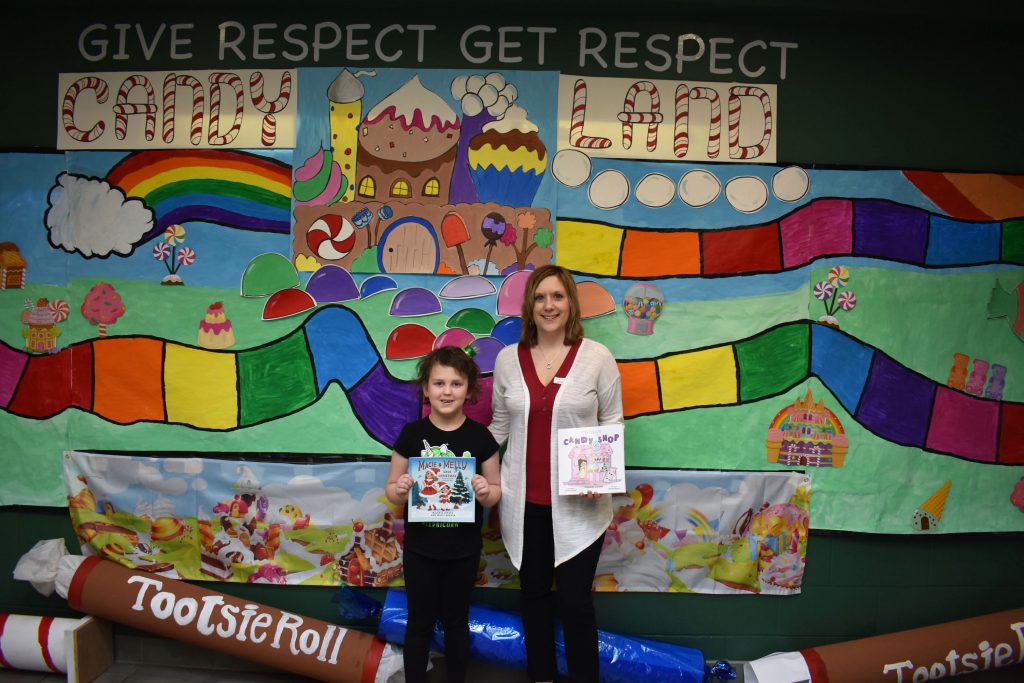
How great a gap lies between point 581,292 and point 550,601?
1427 mm

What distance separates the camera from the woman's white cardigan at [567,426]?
2758 mm

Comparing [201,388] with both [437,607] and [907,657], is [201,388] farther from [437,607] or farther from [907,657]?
[907,657]

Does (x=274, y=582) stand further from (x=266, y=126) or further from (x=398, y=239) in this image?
(x=266, y=126)

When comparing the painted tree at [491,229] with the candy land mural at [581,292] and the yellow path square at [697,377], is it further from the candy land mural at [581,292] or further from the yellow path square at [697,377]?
the yellow path square at [697,377]

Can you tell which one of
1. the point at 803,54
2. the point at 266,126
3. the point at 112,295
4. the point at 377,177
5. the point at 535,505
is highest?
the point at 803,54

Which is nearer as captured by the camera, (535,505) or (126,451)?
(535,505)

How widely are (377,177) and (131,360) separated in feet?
Answer: 5.06

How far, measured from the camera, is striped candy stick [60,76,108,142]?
11.1ft

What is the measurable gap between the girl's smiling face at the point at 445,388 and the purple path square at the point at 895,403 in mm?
2003

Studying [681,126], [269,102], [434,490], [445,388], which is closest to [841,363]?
[681,126]

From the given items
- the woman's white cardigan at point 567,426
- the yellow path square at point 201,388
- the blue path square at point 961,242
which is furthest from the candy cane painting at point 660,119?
the yellow path square at point 201,388

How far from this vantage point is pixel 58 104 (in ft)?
11.1

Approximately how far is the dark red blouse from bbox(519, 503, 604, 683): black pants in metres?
0.07

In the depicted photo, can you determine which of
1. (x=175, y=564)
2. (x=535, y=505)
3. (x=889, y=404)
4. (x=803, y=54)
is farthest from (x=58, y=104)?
(x=889, y=404)
